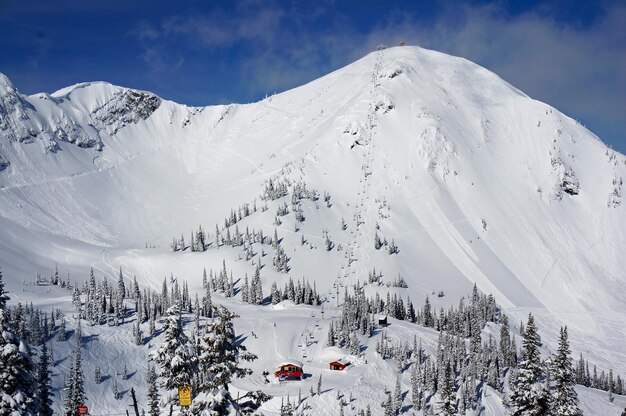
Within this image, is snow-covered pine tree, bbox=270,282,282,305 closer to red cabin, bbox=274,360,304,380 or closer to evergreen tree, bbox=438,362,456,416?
red cabin, bbox=274,360,304,380

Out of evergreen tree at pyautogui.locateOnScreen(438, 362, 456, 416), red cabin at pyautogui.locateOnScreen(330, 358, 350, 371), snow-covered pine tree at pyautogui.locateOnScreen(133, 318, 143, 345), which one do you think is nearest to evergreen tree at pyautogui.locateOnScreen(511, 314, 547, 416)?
evergreen tree at pyautogui.locateOnScreen(438, 362, 456, 416)

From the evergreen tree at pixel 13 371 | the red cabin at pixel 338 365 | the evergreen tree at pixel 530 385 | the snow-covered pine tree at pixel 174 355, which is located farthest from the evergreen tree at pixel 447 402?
the red cabin at pixel 338 365

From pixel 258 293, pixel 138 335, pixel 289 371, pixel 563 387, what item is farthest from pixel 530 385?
pixel 258 293

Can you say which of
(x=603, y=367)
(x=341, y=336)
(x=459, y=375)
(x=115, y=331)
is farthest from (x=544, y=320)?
(x=115, y=331)

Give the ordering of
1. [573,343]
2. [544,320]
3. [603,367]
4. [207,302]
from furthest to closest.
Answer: [544,320] → [573,343] → [603,367] → [207,302]

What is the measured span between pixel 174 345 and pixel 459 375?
9567 centimetres

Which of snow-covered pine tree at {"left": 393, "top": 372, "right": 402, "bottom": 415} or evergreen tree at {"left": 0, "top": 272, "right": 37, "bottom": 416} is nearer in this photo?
evergreen tree at {"left": 0, "top": 272, "right": 37, "bottom": 416}

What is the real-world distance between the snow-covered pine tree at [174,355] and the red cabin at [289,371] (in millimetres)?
68937

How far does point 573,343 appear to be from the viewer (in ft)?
590

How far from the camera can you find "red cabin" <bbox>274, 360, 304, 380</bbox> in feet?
322

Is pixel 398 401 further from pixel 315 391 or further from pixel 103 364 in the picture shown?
pixel 103 364

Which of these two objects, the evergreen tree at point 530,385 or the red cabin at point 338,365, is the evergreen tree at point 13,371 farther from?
the red cabin at point 338,365

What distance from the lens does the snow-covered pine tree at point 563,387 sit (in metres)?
37.8

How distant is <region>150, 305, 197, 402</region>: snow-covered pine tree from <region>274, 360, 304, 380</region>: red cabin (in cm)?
6894
